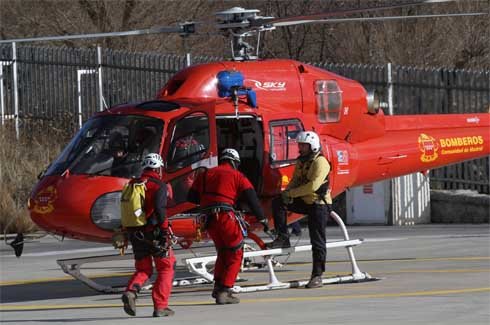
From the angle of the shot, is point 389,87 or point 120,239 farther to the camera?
point 389,87

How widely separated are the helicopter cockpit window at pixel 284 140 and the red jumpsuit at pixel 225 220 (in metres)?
1.87

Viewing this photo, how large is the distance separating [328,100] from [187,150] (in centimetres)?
258

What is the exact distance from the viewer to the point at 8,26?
36438mm

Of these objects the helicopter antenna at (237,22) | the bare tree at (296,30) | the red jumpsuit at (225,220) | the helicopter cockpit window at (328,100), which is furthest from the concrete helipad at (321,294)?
the bare tree at (296,30)

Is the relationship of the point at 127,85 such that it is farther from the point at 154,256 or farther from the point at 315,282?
the point at 154,256

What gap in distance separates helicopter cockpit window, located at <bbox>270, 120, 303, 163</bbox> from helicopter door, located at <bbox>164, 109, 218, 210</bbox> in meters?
0.93

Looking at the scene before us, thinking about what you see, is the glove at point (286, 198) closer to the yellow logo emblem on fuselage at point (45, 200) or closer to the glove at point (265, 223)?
the glove at point (265, 223)

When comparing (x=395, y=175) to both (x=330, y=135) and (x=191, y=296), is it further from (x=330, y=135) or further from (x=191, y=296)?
(x=191, y=296)

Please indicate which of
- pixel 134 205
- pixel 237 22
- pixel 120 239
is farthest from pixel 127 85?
pixel 134 205

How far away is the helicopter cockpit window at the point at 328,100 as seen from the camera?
15820 millimetres

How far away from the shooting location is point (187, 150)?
46.5 ft

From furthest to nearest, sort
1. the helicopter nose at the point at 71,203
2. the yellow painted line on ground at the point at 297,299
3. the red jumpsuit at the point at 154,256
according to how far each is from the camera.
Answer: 1. the helicopter nose at the point at 71,203
2. the yellow painted line on ground at the point at 297,299
3. the red jumpsuit at the point at 154,256

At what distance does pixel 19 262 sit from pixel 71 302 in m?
5.39

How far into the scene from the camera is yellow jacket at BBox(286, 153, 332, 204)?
14.0m
